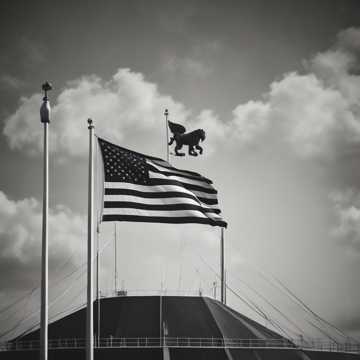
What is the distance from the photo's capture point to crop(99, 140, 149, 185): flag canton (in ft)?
102

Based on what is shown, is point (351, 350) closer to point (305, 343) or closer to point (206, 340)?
point (305, 343)

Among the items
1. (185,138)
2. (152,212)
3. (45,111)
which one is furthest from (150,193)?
(185,138)

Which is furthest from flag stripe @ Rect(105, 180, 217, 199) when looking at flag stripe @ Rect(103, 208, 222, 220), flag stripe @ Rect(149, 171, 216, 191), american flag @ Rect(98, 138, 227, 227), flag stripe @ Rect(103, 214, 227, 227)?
flag stripe @ Rect(103, 214, 227, 227)

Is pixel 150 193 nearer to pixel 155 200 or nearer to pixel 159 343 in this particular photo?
pixel 155 200

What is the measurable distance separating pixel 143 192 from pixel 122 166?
1743 mm

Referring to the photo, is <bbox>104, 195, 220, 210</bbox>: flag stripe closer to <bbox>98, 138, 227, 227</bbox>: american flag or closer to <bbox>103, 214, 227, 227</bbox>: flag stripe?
<bbox>98, 138, 227, 227</bbox>: american flag

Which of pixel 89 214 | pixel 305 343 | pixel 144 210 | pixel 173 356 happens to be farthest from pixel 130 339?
pixel 89 214

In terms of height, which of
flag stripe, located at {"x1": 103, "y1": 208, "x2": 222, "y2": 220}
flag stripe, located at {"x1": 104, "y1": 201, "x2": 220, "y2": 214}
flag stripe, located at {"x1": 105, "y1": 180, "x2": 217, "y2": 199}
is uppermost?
flag stripe, located at {"x1": 105, "y1": 180, "x2": 217, "y2": 199}

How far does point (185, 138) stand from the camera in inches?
1673

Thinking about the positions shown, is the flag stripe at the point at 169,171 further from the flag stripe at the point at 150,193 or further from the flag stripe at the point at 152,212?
the flag stripe at the point at 152,212

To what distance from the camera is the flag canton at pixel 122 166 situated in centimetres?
3116

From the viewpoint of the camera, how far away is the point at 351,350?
53.7 metres

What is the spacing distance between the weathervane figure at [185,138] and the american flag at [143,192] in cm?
848

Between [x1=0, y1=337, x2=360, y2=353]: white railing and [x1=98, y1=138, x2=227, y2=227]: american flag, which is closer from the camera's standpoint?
[x1=98, y1=138, x2=227, y2=227]: american flag
